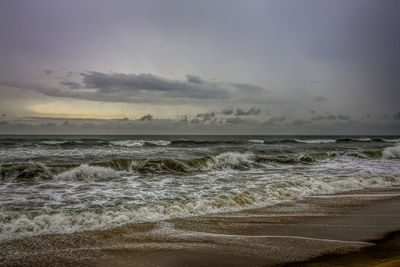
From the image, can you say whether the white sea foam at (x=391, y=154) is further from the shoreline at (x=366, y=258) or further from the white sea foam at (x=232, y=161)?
the shoreline at (x=366, y=258)

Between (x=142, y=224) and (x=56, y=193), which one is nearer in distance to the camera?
(x=142, y=224)

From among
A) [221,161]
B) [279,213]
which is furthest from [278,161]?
[279,213]

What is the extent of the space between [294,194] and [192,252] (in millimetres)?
4851

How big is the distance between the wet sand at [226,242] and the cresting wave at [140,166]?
6845 millimetres

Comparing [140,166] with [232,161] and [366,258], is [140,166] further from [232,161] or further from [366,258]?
[366,258]

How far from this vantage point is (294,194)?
742 centimetres

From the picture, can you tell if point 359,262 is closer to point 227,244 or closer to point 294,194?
point 227,244

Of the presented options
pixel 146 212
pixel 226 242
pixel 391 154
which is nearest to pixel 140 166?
pixel 146 212

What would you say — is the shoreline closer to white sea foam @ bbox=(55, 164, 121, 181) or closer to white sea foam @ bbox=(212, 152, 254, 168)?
white sea foam @ bbox=(55, 164, 121, 181)

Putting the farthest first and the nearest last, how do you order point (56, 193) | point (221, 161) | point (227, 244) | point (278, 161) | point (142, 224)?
point (278, 161) → point (221, 161) → point (56, 193) → point (142, 224) → point (227, 244)

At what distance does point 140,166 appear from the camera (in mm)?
12914

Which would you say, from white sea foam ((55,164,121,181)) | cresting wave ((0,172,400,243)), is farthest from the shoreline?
white sea foam ((55,164,121,181))

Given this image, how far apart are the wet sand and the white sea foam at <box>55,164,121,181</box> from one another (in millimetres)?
6509

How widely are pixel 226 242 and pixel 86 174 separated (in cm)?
842
